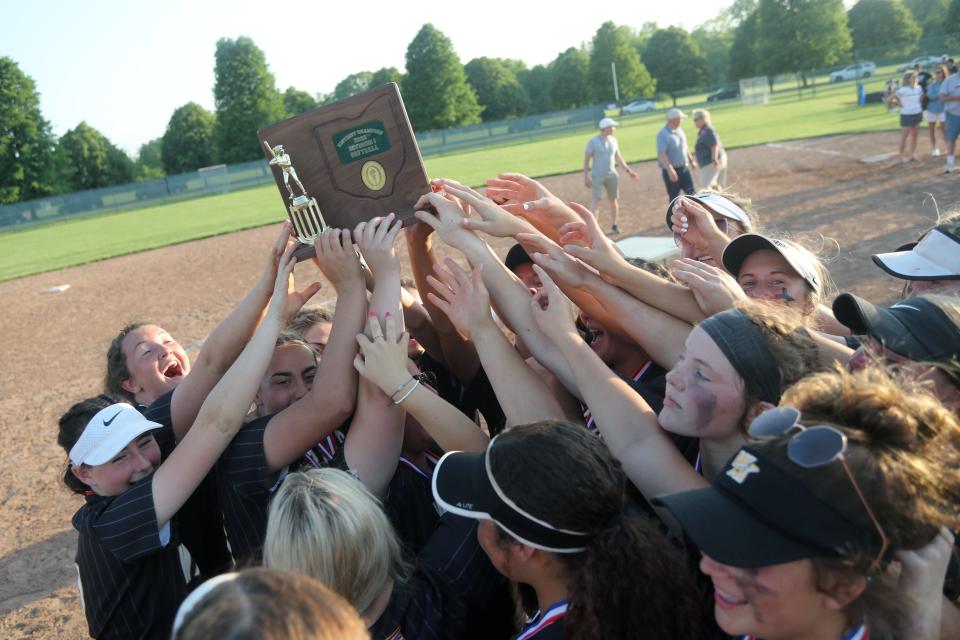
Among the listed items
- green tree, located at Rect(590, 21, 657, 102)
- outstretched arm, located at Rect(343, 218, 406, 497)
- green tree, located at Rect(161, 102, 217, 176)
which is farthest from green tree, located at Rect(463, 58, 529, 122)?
outstretched arm, located at Rect(343, 218, 406, 497)

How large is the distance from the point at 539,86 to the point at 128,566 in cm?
8349

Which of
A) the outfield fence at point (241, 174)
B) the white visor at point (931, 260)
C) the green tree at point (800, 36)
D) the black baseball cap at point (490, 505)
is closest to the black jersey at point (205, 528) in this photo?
the black baseball cap at point (490, 505)

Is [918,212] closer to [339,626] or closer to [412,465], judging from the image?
[412,465]

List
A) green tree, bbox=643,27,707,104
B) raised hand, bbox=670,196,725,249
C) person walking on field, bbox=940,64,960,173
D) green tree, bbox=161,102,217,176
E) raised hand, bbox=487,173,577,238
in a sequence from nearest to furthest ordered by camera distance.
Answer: raised hand, bbox=487,173,577,238 < raised hand, bbox=670,196,725,249 < person walking on field, bbox=940,64,960,173 < green tree, bbox=161,102,217,176 < green tree, bbox=643,27,707,104

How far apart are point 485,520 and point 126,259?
20936 mm

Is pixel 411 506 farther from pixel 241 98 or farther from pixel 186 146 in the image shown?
pixel 241 98

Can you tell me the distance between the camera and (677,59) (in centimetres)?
8069

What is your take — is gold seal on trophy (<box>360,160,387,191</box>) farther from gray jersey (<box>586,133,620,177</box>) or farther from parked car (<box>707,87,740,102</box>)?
parked car (<box>707,87,740,102</box>)

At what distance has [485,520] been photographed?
6.97 ft

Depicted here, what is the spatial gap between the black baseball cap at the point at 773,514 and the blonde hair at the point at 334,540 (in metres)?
0.91

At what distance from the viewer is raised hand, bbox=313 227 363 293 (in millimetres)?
3127

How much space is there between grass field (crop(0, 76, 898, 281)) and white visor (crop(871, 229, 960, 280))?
2238cm

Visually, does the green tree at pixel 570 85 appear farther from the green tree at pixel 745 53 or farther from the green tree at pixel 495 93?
the green tree at pixel 745 53

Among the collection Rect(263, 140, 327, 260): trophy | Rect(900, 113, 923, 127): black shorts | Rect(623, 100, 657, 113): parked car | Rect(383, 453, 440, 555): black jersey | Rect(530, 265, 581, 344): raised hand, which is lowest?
Rect(623, 100, 657, 113): parked car
